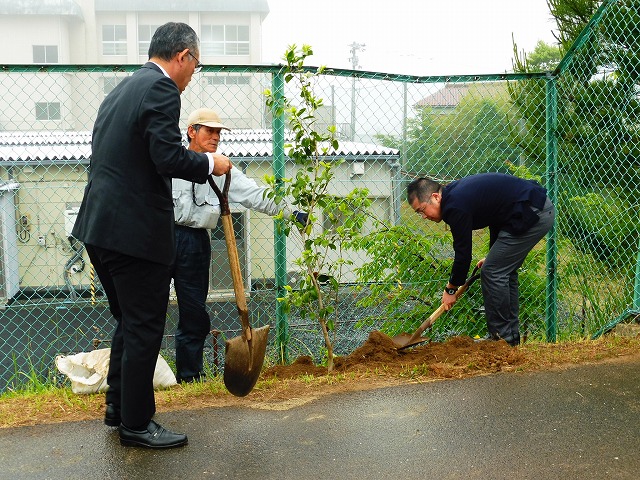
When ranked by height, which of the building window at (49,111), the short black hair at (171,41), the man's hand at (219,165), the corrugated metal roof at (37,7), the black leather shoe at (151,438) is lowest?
the black leather shoe at (151,438)

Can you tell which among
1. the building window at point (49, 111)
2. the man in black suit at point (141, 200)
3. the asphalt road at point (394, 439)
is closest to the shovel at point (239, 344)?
the asphalt road at point (394, 439)

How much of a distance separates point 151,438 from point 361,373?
166cm

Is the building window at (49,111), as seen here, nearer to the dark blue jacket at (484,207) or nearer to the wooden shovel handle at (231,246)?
the wooden shovel handle at (231,246)

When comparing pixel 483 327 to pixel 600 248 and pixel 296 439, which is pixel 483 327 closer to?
pixel 600 248

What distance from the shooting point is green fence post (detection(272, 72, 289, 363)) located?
495 centimetres

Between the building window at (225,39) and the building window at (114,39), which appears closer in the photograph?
the building window at (114,39)

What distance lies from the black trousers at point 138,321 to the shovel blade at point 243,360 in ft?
1.98

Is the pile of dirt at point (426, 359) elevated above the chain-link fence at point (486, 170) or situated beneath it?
situated beneath

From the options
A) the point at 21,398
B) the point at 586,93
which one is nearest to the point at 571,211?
the point at 586,93

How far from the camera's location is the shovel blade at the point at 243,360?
13.8ft

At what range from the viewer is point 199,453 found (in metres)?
3.68

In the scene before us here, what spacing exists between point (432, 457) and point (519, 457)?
1.38 feet

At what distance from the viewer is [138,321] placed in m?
3.63

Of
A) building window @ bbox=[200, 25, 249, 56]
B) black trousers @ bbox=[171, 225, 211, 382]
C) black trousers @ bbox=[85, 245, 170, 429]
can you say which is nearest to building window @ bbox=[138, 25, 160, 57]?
building window @ bbox=[200, 25, 249, 56]
